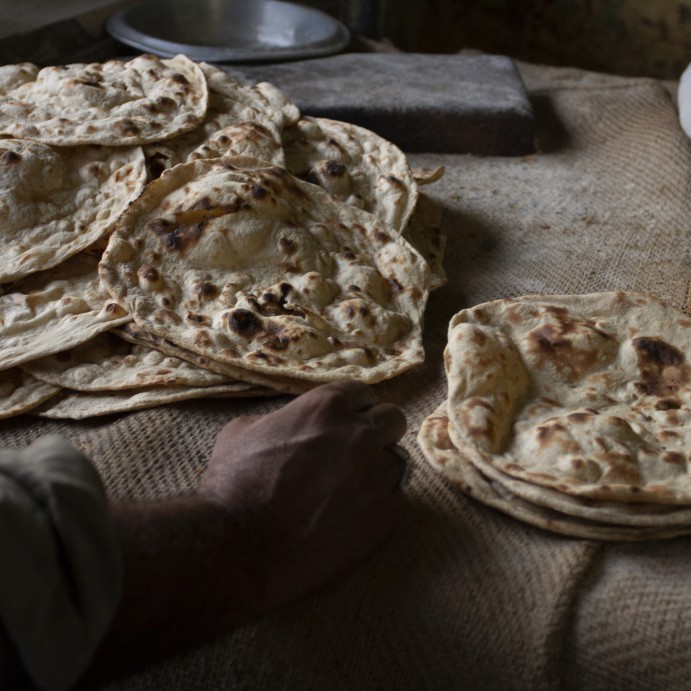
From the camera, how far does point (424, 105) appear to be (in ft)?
8.88

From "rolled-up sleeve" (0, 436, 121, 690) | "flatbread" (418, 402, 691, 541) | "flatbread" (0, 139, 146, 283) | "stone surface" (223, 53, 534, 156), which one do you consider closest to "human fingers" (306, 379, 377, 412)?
"flatbread" (418, 402, 691, 541)

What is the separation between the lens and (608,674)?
1.10 meters

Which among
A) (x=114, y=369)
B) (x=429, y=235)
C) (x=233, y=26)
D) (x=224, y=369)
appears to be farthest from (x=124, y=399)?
(x=233, y=26)

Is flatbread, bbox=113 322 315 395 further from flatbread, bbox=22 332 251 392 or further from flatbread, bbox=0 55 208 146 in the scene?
flatbread, bbox=0 55 208 146

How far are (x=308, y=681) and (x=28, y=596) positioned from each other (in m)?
0.43

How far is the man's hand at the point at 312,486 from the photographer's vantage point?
112cm

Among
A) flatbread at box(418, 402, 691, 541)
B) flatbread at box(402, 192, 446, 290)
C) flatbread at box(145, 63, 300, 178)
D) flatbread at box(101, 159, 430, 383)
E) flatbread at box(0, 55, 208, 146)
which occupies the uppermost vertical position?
flatbread at box(0, 55, 208, 146)

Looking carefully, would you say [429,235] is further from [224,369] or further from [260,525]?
[260,525]

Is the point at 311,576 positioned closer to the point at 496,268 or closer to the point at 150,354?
the point at 150,354

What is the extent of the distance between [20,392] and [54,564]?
0.67m

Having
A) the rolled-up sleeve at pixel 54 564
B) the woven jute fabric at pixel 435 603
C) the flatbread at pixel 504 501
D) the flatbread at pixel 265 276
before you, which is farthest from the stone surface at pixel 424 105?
the rolled-up sleeve at pixel 54 564

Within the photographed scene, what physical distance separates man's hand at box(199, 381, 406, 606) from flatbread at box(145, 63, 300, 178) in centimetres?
87

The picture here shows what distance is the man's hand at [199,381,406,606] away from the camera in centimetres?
112

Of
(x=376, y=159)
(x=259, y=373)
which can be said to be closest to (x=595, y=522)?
(x=259, y=373)
